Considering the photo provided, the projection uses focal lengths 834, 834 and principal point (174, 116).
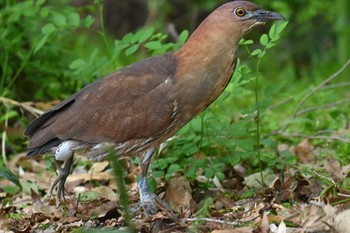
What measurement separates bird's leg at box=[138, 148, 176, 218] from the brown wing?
21 centimetres

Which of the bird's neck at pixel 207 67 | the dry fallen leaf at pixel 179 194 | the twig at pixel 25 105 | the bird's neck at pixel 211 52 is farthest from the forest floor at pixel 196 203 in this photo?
the bird's neck at pixel 211 52

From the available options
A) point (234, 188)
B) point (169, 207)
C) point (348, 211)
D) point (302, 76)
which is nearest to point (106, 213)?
point (169, 207)

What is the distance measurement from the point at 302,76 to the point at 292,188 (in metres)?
5.50

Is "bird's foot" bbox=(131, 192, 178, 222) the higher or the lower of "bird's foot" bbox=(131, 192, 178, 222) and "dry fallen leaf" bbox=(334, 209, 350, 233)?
the lower

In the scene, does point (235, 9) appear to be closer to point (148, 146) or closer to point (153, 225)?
point (148, 146)

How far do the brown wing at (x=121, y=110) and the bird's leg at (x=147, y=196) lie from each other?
21 centimetres

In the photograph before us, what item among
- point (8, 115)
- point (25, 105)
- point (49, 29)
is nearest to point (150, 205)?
point (49, 29)

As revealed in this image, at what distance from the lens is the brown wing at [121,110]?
5.22 m

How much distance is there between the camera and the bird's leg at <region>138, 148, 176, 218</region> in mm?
5192

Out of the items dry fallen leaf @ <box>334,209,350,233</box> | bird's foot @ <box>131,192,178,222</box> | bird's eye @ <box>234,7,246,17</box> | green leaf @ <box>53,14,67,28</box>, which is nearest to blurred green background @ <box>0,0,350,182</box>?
green leaf @ <box>53,14,67,28</box>

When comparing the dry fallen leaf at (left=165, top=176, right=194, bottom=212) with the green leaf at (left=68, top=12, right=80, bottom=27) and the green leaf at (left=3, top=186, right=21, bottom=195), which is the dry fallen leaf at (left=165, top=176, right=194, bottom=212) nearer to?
the green leaf at (left=3, top=186, right=21, bottom=195)

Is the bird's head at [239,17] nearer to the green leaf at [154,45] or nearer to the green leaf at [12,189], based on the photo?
the green leaf at [154,45]

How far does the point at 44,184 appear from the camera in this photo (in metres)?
6.36

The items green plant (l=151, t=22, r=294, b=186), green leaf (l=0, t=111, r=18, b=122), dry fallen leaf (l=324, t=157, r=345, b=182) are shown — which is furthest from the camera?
green leaf (l=0, t=111, r=18, b=122)
